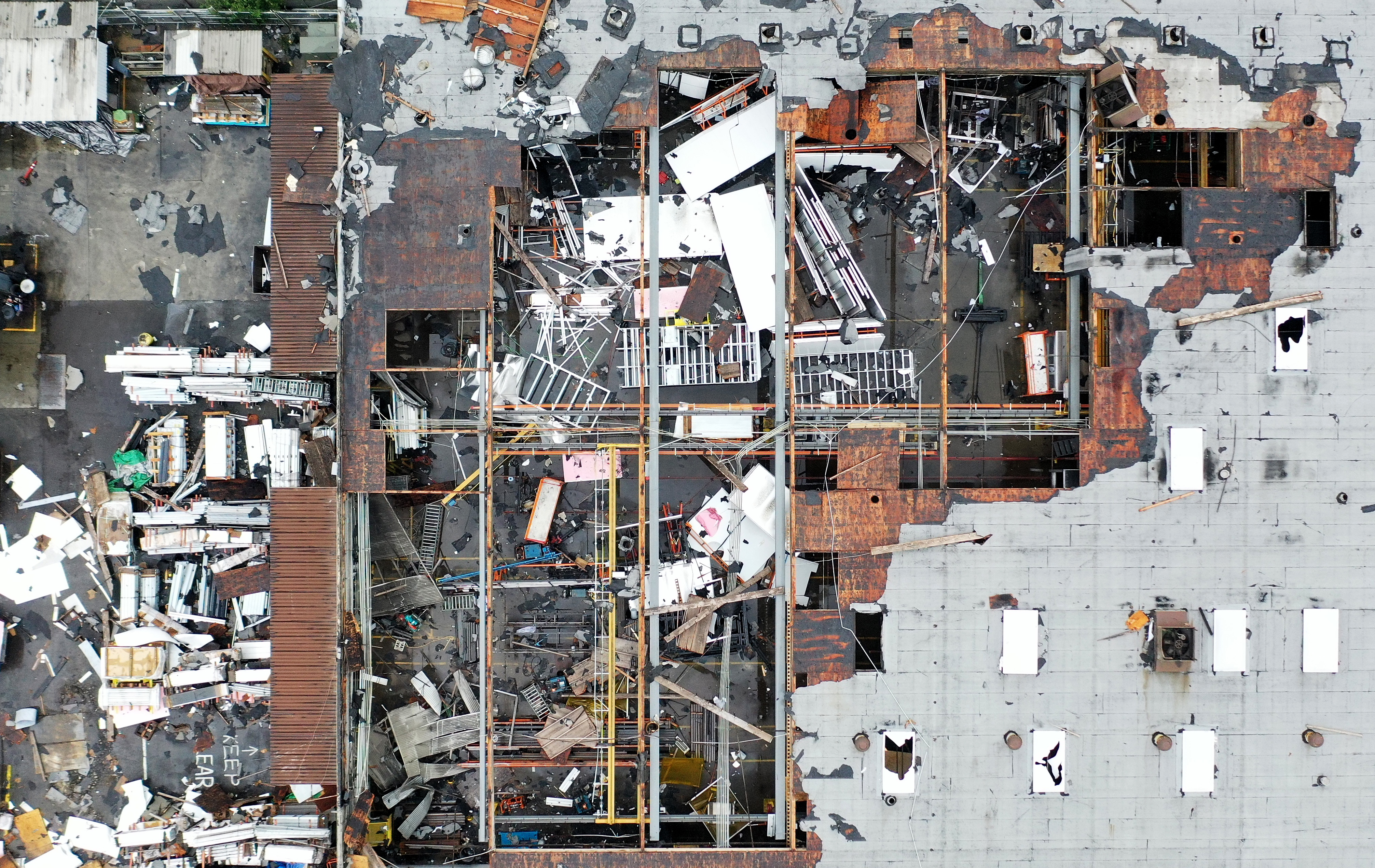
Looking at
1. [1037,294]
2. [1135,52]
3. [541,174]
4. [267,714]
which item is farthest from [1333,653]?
[267,714]

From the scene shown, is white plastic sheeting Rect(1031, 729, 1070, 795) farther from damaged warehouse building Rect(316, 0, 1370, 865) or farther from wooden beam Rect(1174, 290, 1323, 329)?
wooden beam Rect(1174, 290, 1323, 329)

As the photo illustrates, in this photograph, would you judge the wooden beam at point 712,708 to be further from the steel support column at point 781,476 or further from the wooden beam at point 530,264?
the wooden beam at point 530,264

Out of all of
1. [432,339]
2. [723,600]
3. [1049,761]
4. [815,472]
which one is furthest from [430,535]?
[1049,761]

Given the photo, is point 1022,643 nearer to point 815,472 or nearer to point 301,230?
point 815,472

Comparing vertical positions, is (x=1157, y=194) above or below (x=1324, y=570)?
above

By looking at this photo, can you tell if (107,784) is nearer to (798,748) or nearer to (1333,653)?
(798,748)
